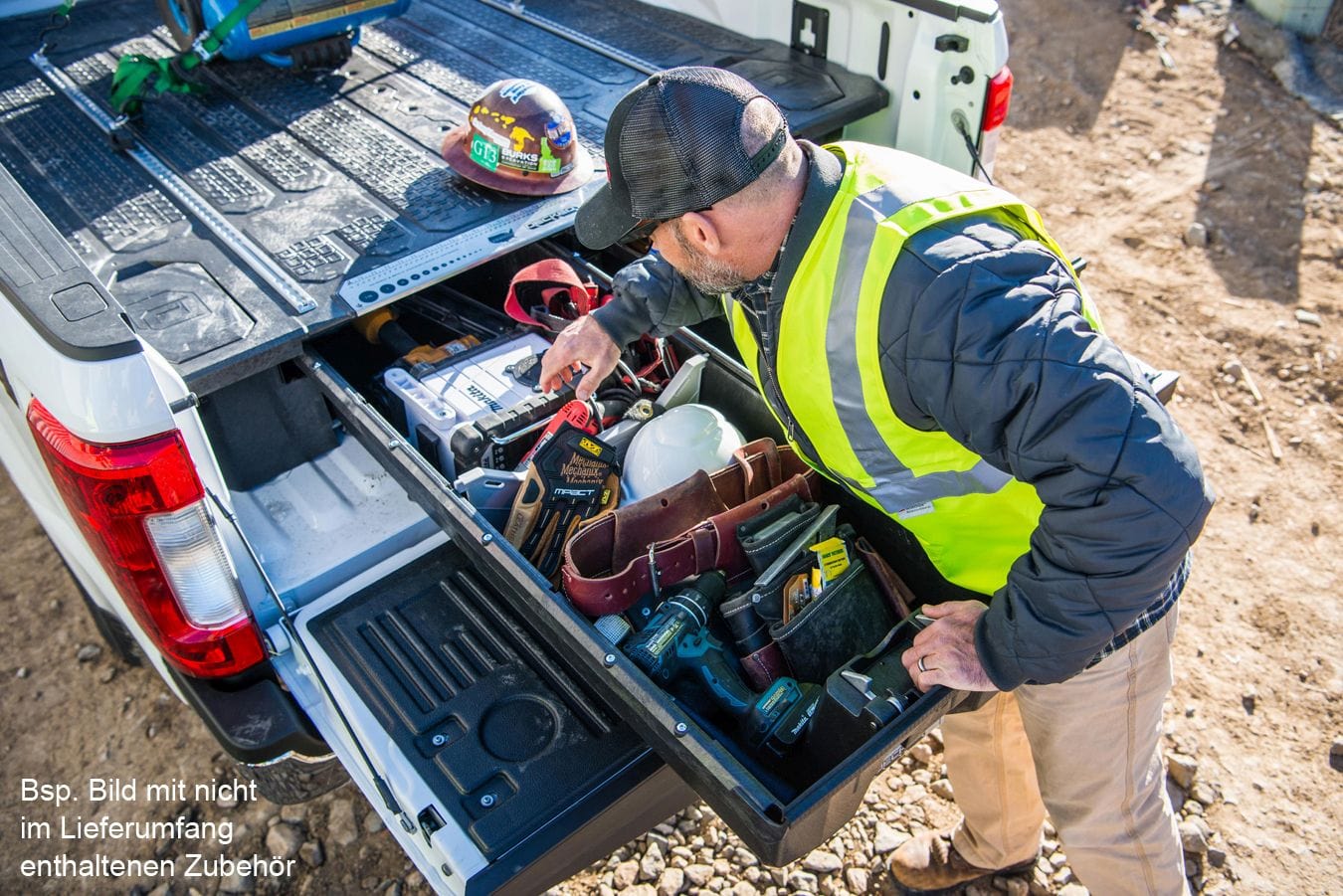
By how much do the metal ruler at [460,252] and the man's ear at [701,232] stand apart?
3.42 feet

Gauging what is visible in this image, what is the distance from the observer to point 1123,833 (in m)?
2.21

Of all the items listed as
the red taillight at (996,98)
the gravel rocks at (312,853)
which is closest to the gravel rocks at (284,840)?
the gravel rocks at (312,853)

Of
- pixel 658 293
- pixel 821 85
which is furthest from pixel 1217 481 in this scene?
pixel 658 293

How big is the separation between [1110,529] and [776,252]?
0.72 meters

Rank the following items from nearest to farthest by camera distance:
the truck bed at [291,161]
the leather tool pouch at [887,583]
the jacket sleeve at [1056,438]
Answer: the jacket sleeve at [1056,438], the leather tool pouch at [887,583], the truck bed at [291,161]

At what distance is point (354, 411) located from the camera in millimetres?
2316

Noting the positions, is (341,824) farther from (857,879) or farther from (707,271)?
(707,271)

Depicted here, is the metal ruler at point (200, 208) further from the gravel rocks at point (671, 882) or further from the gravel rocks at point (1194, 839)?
the gravel rocks at point (1194, 839)

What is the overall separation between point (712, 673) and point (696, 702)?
64 mm

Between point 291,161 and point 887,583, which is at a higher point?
point 291,161

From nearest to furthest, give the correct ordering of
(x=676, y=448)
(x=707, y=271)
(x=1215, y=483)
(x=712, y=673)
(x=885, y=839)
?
(x=707, y=271) < (x=712, y=673) < (x=676, y=448) < (x=885, y=839) < (x=1215, y=483)

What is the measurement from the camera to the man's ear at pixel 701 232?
70.8 inches

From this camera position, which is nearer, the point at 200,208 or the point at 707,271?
the point at 707,271

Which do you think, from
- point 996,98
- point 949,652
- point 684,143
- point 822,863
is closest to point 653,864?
point 822,863
